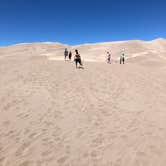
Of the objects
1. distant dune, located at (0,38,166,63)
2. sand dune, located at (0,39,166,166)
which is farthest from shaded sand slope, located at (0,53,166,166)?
distant dune, located at (0,38,166,63)

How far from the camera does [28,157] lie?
5.66m

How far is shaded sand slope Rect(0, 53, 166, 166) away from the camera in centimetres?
548

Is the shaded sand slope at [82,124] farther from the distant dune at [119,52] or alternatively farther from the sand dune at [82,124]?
the distant dune at [119,52]

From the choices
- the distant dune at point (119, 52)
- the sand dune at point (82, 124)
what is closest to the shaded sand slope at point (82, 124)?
the sand dune at point (82, 124)

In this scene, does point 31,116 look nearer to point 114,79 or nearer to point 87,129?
point 87,129

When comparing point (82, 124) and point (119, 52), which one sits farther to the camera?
point (119, 52)

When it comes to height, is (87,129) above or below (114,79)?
below

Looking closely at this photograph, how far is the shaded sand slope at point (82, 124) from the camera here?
5480 mm

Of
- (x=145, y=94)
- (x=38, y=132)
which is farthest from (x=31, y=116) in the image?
(x=145, y=94)

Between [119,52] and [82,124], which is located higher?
[119,52]

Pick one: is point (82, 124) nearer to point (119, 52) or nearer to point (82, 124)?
point (82, 124)

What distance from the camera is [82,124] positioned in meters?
7.59

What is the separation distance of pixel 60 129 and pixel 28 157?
6.02 feet

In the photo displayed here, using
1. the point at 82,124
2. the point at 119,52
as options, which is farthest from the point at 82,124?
the point at 119,52
